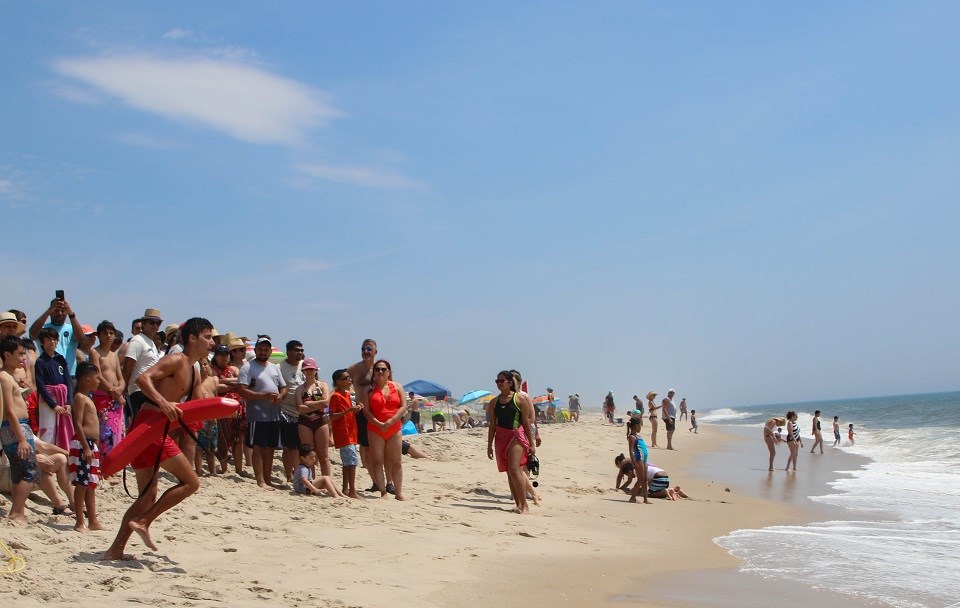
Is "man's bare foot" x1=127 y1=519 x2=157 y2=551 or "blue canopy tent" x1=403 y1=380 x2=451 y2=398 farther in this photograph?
"blue canopy tent" x1=403 y1=380 x2=451 y2=398

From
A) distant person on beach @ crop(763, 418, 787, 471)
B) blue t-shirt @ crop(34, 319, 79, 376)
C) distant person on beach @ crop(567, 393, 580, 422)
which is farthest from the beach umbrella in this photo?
blue t-shirt @ crop(34, 319, 79, 376)

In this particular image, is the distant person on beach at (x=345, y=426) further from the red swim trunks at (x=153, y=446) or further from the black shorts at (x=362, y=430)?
the red swim trunks at (x=153, y=446)

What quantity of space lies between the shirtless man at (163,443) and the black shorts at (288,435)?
3.79m

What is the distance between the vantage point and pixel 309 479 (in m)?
9.52

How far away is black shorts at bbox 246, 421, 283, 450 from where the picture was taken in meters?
9.47

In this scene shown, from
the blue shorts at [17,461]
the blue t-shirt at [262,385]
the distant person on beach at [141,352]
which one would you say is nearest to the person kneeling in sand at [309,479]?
the blue t-shirt at [262,385]

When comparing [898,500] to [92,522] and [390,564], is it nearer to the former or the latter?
[390,564]

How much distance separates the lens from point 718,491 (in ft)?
47.2

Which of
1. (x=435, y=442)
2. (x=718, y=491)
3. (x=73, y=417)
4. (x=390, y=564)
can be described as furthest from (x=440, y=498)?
(x=435, y=442)

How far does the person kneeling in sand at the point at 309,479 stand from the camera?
30.8 ft

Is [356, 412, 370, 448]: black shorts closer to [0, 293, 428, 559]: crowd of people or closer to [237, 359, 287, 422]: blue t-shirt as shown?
[0, 293, 428, 559]: crowd of people

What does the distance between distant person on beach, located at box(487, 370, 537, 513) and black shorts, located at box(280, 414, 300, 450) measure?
6.86 ft

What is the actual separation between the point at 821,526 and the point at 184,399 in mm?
7587

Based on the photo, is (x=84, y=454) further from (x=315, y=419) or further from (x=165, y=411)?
(x=315, y=419)
